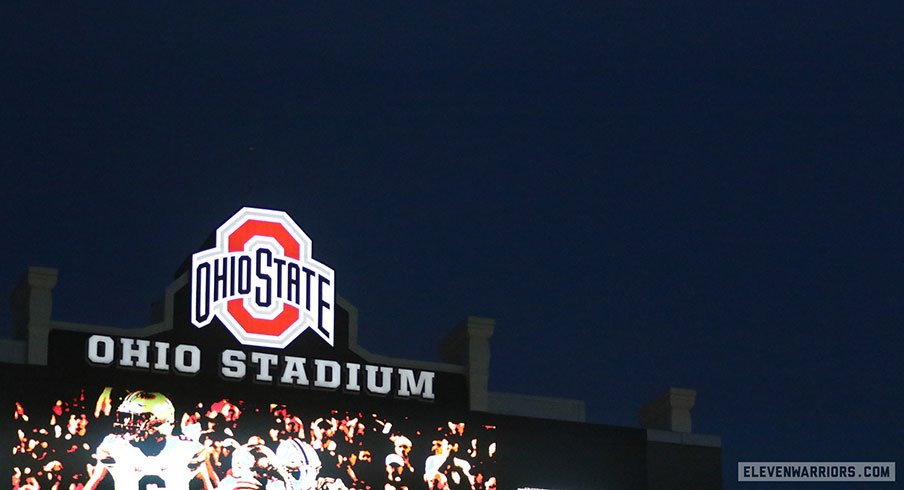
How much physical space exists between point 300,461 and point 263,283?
3.51 meters

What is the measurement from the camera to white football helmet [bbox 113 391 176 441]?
33531 millimetres

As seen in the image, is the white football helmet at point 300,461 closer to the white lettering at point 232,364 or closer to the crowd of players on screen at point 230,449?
the crowd of players on screen at point 230,449

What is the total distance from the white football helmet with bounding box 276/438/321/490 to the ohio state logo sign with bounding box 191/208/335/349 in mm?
1960

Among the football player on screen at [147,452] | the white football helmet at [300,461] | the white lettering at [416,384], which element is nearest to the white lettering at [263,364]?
the white football helmet at [300,461]

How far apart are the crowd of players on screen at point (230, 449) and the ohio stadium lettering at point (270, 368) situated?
1.81 feet

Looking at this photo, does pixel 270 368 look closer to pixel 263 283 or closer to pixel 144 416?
pixel 263 283

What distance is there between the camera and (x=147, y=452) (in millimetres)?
33469

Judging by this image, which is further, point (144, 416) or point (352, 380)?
point (352, 380)

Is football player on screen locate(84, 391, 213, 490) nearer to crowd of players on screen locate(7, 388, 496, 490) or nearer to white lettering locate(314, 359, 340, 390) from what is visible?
crowd of players on screen locate(7, 388, 496, 490)

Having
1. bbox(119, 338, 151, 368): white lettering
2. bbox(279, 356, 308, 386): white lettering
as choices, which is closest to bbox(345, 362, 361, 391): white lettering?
bbox(279, 356, 308, 386): white lettering

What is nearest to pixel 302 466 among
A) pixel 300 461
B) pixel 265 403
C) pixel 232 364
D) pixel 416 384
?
pixel 300 461

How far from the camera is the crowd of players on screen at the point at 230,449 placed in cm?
3294

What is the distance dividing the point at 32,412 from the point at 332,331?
6123 millimetres

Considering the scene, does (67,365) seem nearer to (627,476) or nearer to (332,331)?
(332,331)
